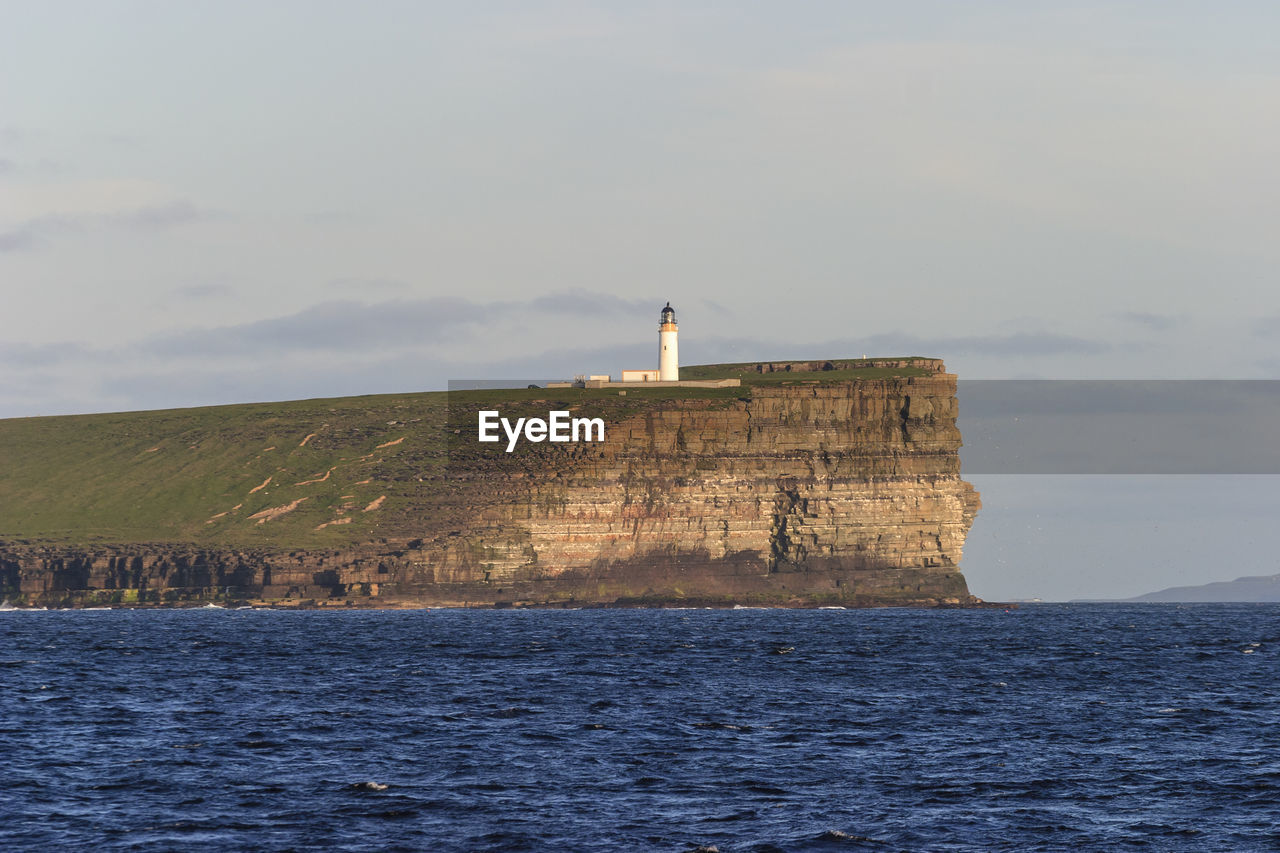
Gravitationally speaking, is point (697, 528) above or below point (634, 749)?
above

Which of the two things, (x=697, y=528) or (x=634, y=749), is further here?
(x=697, y=528)

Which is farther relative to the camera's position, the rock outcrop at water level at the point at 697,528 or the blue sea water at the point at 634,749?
the rock outcrop at water level at the point at 697,528

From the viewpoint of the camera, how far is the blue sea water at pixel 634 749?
37312mm

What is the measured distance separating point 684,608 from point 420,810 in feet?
484

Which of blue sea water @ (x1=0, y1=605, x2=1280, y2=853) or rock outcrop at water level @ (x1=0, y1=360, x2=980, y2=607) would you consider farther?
rock outcrop at water level @ (x1=0, y1=360, x2=980, y2=607)

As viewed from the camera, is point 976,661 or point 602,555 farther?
point 602,555

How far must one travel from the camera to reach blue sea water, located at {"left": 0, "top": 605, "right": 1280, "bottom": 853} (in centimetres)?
3731

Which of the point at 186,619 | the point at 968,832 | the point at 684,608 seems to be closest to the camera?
the point at 968,832

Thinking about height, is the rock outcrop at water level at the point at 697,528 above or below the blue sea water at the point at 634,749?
above

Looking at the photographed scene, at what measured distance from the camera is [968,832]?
37094mm

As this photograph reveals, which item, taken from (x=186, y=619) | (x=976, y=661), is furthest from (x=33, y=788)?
(x=186, y=619)

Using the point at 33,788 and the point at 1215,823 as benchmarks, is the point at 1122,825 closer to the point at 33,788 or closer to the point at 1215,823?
the point at 1215,823

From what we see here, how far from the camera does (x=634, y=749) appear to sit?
1976 inches

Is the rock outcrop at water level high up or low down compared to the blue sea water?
up
